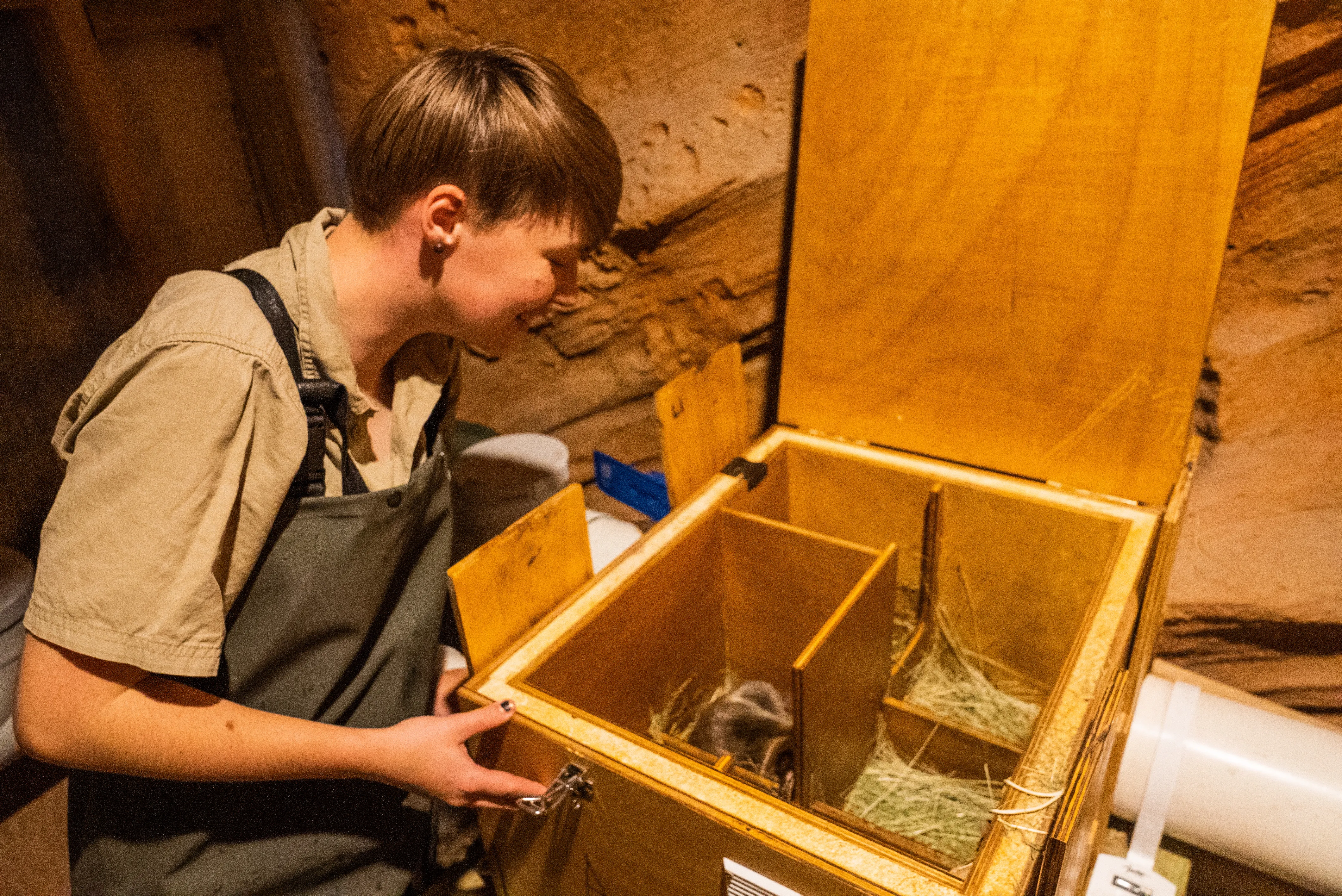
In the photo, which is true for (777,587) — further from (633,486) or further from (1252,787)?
(1252,787)

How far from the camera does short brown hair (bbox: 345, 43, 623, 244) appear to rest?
0.91 metres

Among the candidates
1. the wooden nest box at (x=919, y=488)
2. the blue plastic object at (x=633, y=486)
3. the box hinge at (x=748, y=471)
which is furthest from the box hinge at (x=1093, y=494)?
the blue plastic object at (x=633, y=486)

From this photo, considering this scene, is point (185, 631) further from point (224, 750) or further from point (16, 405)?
point (16, 405)

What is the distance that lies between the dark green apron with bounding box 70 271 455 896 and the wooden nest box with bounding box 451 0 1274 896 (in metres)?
0.16

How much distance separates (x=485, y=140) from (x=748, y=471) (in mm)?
646

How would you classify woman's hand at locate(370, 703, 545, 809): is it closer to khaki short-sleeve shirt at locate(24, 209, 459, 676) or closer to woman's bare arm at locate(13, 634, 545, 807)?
woman's bare arm at locate(13, 634, 545, 807)

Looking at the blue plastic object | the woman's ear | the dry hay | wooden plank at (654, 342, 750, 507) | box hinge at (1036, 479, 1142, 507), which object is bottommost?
the dry hay

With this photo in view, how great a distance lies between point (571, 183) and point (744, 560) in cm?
62

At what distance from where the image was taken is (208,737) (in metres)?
0.85

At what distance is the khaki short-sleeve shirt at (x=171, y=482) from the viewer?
0.77 meters

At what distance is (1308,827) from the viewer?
1.08 metres

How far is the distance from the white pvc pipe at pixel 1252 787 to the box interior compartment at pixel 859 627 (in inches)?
6.0

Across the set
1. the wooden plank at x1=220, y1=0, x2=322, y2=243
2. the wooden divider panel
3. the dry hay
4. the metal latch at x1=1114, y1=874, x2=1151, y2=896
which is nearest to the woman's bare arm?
the dry hay

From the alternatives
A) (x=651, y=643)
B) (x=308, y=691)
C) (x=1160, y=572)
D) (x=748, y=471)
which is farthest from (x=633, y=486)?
(x=1160, y=572)
